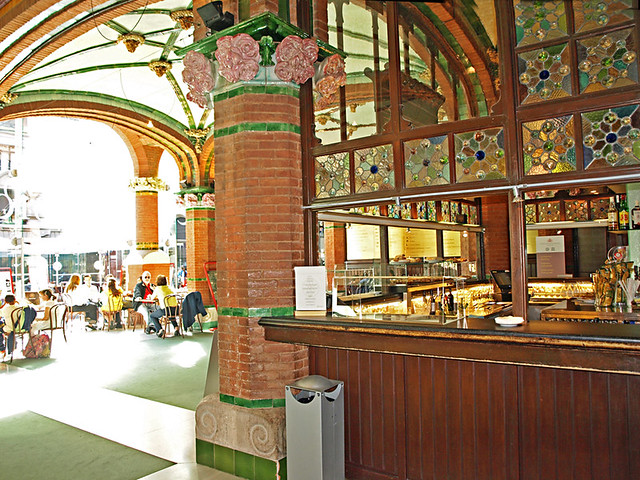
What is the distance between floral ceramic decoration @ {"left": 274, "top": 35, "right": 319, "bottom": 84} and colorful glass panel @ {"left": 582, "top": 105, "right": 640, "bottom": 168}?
2043 millimetres

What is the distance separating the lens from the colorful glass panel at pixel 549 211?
877 centimetres

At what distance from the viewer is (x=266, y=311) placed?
4020 mm

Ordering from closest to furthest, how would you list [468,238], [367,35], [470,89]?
[367,35] → [470,89] → [468,238]

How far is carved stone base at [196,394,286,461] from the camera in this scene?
3.84 meters

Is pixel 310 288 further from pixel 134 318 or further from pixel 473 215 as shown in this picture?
pixel 134 318

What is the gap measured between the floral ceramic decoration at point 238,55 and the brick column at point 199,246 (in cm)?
968

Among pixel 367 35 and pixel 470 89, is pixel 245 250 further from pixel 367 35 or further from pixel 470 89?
pixel 470 89

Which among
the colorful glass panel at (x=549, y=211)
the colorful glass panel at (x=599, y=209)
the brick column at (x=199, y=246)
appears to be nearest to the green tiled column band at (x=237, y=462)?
the colorful glass panel at (x=549, y=211)

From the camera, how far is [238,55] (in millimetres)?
3775

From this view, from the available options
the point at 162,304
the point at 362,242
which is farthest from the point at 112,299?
the point at 362,242

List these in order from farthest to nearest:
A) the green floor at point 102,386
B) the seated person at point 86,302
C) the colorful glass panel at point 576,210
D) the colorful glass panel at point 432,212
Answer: the seated person at point 86,302 < the colorful glass panel at point 576,210 < the colorful glass panel at point 432,212 < the green floor at point 102,386

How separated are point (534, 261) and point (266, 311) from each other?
760 cm

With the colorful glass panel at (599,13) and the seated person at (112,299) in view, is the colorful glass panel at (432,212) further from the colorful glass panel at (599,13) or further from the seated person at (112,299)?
the seated person at (112,299)

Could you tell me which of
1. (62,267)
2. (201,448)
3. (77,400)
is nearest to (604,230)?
(201,448)
